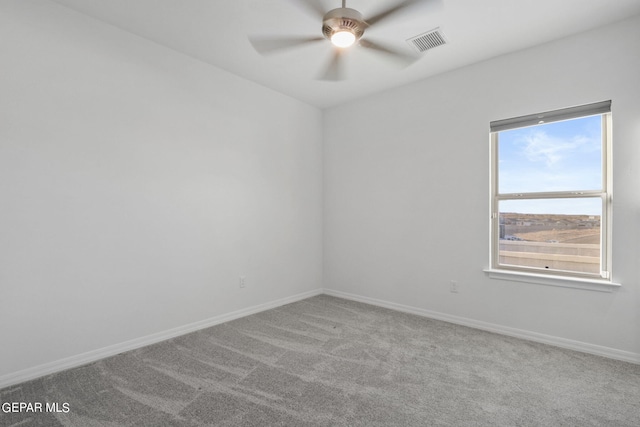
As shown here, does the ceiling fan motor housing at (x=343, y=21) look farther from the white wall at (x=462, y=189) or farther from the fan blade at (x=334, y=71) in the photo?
the white wall at (x=462, y=189)

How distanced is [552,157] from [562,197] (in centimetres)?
39

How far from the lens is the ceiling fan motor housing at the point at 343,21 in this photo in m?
1.88

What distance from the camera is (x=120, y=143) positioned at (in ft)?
8.54

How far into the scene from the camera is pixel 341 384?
2123mm

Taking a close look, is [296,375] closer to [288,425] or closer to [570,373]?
[288,425]

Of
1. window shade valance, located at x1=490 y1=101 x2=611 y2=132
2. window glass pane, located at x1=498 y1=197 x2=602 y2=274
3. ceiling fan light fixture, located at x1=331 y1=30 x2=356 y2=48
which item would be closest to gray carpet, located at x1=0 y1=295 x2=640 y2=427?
window glass pane, located at x1=498 y1=197 x2=602 y2=274

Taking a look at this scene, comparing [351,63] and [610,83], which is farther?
[351,63]

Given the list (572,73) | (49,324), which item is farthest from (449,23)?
(49,324)

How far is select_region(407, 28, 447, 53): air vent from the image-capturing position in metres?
2.64

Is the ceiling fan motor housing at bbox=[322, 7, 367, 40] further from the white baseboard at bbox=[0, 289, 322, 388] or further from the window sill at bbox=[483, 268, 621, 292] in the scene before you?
the white baseboard at bbox=[0, 289, 322, 388]

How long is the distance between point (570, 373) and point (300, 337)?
84.9 inches

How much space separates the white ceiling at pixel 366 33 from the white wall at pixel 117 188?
0.28m

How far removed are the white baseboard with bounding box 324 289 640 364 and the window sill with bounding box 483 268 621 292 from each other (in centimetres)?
48

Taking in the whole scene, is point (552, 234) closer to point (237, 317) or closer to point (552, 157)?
point (552, 157)
